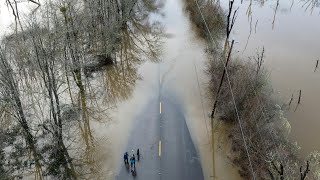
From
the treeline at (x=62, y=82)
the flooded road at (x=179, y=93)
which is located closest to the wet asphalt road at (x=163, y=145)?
the flooded road at (x=179, y=93)

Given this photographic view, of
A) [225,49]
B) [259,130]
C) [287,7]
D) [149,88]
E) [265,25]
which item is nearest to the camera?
[259,130]

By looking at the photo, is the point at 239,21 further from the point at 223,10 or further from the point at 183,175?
the point at 183,175

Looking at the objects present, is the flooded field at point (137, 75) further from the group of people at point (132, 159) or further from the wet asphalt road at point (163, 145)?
the group of people at point (132, 159)

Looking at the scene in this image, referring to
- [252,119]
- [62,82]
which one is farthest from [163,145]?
[62,82]

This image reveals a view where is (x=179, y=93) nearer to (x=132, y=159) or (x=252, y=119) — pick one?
(x=252, y=119)

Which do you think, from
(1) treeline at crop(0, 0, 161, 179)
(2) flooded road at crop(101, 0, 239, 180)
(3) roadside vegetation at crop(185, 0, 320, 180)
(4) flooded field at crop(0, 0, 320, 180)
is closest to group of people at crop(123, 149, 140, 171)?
(2) flooded road at crop(101, 0, 239, 180)

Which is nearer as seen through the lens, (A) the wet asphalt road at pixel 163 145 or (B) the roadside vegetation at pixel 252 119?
(B) the roadside vegetation at pixel 252 119

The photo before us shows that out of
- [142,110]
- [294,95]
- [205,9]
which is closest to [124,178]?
[142,110]
